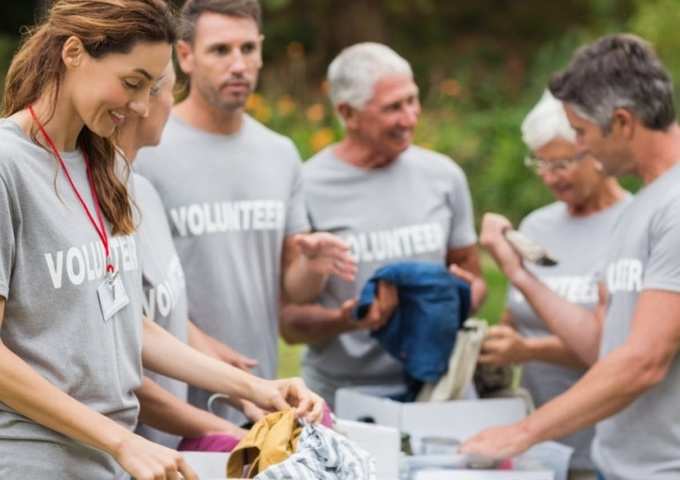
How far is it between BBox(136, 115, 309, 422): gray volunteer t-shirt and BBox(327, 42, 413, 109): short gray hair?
1.69 ft

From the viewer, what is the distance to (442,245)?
479 centimetres

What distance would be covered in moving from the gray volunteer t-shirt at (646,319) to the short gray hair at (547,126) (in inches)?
31.7

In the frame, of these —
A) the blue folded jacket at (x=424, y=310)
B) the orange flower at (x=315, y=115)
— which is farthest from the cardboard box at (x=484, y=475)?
the orange flower at (x=315, y=115)

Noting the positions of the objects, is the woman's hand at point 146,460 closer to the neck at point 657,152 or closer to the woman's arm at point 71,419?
the woman's arm at point 71,419

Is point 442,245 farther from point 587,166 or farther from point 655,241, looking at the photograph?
point 655,241

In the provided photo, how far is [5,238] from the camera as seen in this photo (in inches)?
101

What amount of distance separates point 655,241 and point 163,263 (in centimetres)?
143

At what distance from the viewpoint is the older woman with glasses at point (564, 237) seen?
459 cm

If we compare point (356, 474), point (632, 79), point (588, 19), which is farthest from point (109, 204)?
point (588, 19)

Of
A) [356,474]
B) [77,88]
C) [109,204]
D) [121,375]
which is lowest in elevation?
[356,474]

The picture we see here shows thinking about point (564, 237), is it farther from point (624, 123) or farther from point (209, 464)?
point (209, 464)

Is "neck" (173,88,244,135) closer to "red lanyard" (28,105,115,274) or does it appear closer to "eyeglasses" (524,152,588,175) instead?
"eyeglasses" (524,152,588,175)

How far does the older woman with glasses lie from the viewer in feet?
15.0

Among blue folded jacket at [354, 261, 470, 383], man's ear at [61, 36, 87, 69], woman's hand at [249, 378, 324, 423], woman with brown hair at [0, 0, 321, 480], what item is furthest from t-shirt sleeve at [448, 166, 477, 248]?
man's ear at [61, 36, 87, 69]
